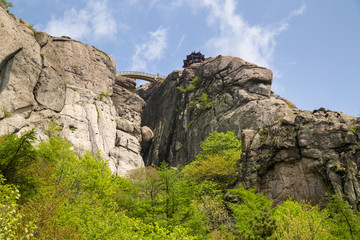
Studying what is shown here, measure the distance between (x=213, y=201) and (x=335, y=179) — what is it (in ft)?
40.7

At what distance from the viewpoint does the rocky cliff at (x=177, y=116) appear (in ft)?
103

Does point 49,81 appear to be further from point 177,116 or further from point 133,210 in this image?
point 133,210

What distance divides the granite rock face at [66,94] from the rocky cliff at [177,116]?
0.17m

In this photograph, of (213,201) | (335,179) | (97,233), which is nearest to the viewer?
(97,233)

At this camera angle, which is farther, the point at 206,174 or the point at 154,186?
the point at 206,174

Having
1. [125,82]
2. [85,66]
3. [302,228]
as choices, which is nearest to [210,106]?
[125,82]

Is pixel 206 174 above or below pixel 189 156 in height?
below

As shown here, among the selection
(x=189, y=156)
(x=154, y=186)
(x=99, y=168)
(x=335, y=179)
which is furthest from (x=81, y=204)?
(x=189, y=156)

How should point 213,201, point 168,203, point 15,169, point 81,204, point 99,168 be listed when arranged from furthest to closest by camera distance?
point 99,168 → point 213,201 → point 168,203 → point 81,204 → point 15,169

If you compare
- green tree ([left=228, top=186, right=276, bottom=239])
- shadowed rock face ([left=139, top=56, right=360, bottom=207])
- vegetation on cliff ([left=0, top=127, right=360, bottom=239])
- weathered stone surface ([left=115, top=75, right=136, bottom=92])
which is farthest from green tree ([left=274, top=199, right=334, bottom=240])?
weathered stone surface ([left=115, top=75, right=136, bottom=92])

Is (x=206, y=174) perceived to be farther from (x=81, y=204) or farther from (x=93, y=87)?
(x=93, y=87)

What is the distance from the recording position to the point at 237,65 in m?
57.0

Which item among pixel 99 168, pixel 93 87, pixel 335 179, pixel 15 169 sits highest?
pixel 93 87

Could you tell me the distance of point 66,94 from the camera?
5175 centimetres
